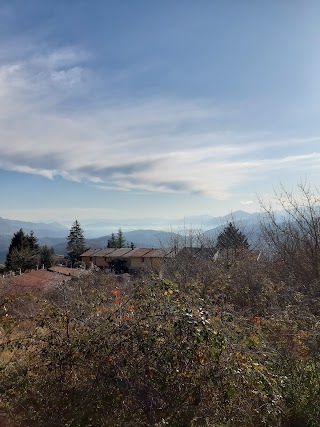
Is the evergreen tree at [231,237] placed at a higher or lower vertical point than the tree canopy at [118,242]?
lower

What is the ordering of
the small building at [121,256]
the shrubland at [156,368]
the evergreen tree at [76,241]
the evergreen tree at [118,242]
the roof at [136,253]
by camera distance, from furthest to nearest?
the evergreen tree at [118,242] < the evergreen tree at [76,241] < the roof at [136,253] < the small building at [121,256] < the shrubland at [156,368]

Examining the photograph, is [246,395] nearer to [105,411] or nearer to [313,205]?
[105,411]

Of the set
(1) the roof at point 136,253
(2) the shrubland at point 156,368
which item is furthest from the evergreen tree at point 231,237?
(1) the roof at point 136,253

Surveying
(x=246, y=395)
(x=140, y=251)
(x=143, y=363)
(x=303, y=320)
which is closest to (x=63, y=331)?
(x=143, y=363)

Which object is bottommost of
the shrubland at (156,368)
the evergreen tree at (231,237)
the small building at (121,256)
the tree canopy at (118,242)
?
the shrubland at (156,368)

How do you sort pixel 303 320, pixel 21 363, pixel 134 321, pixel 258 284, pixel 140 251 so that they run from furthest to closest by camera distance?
pixel 140 251 < pixel 258 284 < pixel 303 320 < pixel 21 363 < pixel 134 321

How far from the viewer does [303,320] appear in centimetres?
530

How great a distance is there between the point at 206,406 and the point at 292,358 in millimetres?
1354

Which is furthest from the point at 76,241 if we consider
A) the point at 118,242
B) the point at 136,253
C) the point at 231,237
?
the point at 231,237

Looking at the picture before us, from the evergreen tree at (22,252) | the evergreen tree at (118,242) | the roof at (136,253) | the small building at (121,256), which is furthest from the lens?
the evergreen tree at (118,242)

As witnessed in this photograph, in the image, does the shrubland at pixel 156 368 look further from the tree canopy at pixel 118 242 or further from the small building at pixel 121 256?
the tree canopy at pixel 118 242

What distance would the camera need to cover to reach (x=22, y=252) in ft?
126

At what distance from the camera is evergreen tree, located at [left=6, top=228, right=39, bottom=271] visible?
124ft

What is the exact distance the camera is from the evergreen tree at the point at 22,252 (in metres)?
37.9
